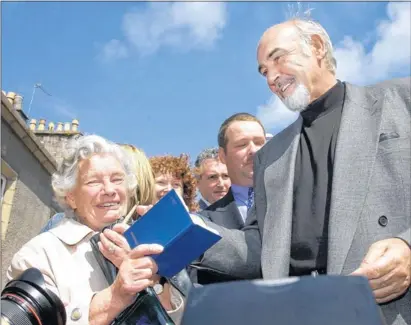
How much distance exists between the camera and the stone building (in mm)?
8734

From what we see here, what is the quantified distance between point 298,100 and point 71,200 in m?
1.26

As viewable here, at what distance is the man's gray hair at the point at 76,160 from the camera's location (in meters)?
2.47

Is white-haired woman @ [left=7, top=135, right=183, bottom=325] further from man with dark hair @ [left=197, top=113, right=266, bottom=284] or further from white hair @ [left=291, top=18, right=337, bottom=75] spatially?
white hair @ [left=291, top=18, right=337, bottom=75]

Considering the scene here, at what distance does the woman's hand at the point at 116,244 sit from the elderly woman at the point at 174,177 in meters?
1.73

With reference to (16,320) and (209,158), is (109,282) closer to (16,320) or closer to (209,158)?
(16,320)

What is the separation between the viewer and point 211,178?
171 inches

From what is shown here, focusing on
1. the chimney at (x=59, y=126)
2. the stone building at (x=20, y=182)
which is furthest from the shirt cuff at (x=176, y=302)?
the chimney at (x=59, y=126)

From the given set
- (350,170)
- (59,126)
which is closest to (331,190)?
(350,170)

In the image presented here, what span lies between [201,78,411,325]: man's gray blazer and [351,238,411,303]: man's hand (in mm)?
77

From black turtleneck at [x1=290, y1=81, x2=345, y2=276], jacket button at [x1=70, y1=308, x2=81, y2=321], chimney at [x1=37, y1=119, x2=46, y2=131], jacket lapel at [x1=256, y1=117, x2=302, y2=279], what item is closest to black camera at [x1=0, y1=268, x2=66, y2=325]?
jacket button at [x1=70, y1=308, x2=81, y2=321]

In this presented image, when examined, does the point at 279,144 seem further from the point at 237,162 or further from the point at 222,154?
the point at 222,154

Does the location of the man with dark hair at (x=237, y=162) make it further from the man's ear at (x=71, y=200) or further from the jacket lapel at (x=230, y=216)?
the man's ear at (x=71, y=200)

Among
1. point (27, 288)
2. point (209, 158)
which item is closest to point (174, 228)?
point (27, 288)

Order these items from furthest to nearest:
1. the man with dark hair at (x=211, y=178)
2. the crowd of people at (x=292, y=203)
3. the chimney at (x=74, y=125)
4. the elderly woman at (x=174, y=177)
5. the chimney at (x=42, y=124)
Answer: the chimney at (x=74, y=125)
the chimney at (x=42, y=124)
the man with dark hair at (x=211, y=178)
the elderly woman at (x=174, y=177)
the crowd of people at (x=292, y=203)
